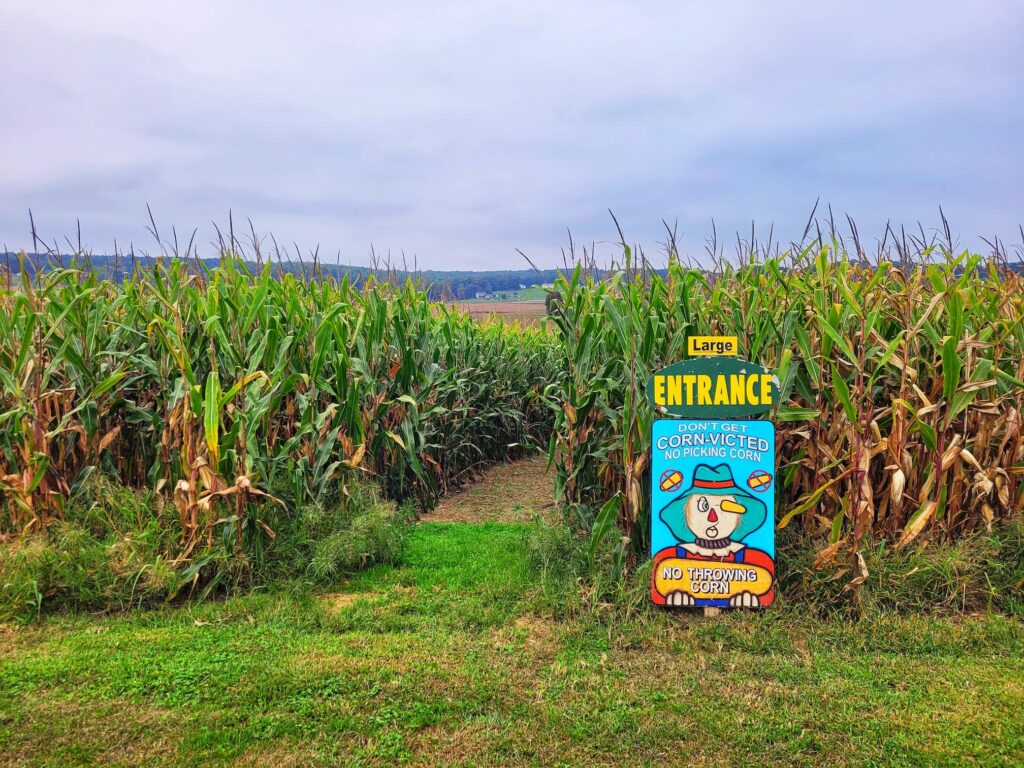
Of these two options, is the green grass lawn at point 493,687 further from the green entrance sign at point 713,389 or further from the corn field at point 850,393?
the green entrance sign at point 713,389

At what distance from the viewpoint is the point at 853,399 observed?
446 cm

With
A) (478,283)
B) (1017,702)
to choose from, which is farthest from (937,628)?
(478,283)

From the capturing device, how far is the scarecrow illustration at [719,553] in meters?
4.23

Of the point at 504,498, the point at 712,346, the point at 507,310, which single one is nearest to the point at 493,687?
the point at 712,346

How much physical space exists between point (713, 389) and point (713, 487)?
593 mm

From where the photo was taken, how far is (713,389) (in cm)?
429

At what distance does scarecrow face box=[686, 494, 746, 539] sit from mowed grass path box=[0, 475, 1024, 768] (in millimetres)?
511

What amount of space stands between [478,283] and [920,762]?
434 inches

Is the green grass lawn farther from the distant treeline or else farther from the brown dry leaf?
the distant treeline

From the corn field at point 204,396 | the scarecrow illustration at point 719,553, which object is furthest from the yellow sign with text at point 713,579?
the corn field at point 204,396

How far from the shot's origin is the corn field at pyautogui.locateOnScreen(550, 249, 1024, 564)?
434 cm

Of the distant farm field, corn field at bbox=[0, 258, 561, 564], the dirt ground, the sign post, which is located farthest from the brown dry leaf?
the distant farm field

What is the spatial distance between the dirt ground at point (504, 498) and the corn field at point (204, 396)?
2.30 feet

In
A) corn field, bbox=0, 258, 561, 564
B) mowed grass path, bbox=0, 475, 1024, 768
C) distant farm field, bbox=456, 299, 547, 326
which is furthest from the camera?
distant farm field, bbox=456, 299, 547, 326
